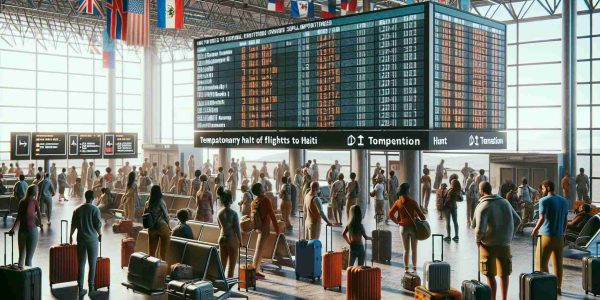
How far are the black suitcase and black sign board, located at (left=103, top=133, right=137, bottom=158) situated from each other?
21.8 meters

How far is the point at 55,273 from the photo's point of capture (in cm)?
1194

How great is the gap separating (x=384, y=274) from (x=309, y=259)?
1.72 meters

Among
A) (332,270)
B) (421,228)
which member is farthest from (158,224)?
(421,228)

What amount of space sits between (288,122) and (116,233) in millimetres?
7273

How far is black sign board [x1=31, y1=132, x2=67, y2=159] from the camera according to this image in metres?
28.6

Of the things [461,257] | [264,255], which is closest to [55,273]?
[264,255]

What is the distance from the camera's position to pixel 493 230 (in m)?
9.80

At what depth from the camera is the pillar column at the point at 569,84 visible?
25.4 m

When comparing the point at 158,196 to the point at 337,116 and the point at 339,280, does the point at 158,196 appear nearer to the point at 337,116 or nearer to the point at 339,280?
the point at 339,280

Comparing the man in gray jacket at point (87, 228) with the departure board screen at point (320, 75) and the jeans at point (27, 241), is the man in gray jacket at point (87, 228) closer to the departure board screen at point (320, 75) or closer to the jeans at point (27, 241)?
the jeans at point (27, 241)

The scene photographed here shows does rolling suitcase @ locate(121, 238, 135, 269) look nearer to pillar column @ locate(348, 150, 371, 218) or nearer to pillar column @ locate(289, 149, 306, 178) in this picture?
pillar column @ locate(348, 150, 371, 218)

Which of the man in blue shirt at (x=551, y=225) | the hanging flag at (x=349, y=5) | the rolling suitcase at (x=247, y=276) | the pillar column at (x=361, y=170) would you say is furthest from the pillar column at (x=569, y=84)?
the rolling suitcase at (x=247, y=276)

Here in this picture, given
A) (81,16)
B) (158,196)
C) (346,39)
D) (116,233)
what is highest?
(81,16)

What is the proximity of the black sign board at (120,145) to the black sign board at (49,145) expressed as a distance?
2.32 metres
